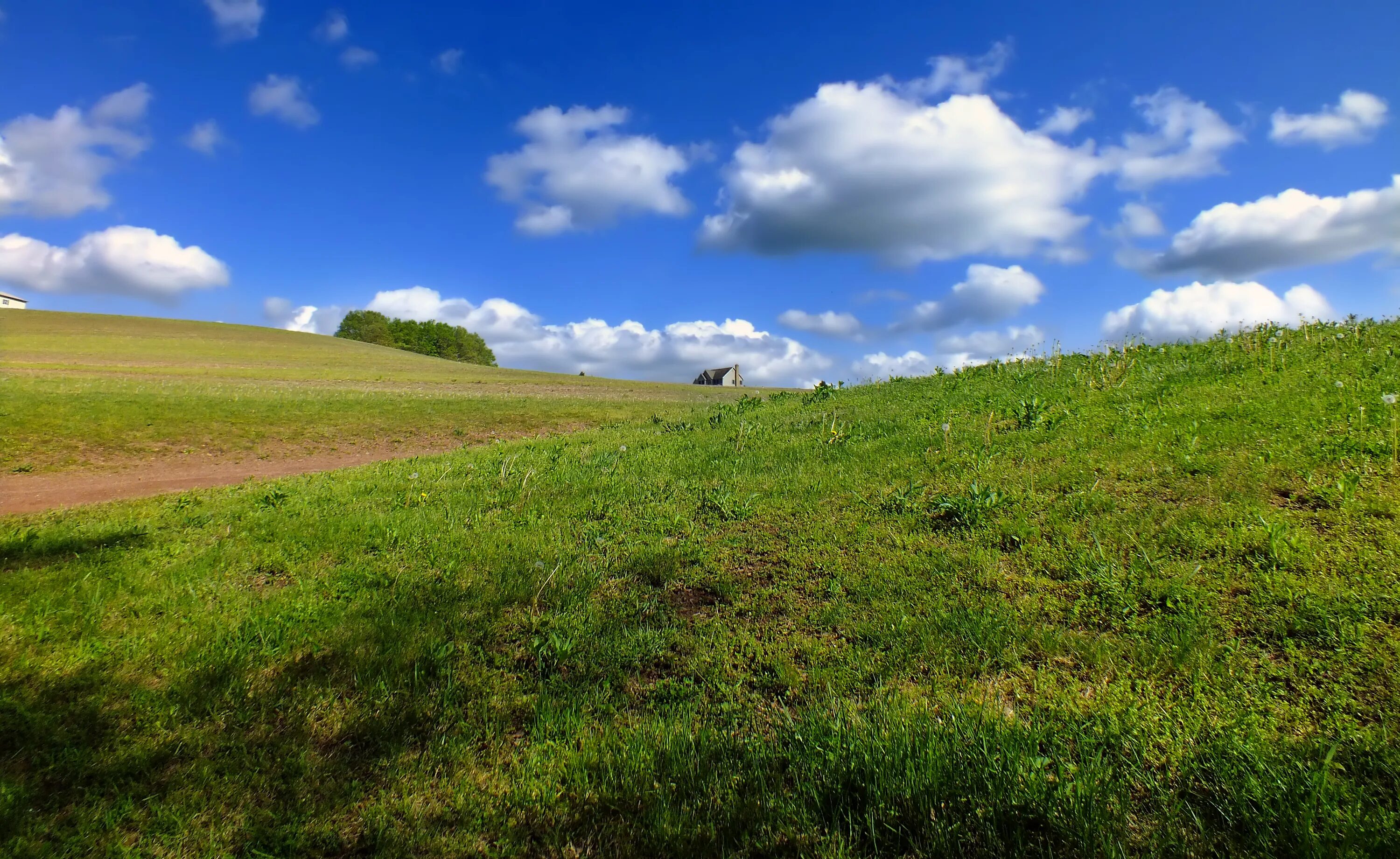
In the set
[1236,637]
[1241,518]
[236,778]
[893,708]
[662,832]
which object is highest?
[1241,518]

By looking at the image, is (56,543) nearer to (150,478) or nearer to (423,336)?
(150,478)

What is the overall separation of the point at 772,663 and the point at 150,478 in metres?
14.7

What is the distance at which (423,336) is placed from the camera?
133000 mm

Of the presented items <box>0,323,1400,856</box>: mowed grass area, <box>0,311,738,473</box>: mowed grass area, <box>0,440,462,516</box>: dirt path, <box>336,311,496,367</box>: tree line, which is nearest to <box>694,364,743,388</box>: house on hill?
<box>0,311,738,473</box>: mowed grass area

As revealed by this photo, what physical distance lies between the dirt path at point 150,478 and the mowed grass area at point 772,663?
3.99m

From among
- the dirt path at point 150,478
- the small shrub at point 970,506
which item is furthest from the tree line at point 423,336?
the small shrub at point 970,506

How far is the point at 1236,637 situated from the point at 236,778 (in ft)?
19.3

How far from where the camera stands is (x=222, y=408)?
2103 cm

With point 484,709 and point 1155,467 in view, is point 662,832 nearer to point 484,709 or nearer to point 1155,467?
point 484,709

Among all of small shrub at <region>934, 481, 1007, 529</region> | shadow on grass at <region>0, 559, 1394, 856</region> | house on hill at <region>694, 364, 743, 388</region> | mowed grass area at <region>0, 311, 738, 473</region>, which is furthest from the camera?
house on hill at <region>694, 364, 743, 388</region>

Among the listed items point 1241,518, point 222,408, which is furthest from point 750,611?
point 222,408

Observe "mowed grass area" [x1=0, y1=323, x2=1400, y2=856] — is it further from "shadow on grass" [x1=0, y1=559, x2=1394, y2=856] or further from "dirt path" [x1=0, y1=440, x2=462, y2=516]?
"dirt path" [x1=0, y1=440, x2=462, y2=516]

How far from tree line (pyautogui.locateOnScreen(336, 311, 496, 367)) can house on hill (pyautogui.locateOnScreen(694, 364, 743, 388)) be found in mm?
58251

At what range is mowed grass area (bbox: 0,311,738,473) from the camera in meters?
15.9
